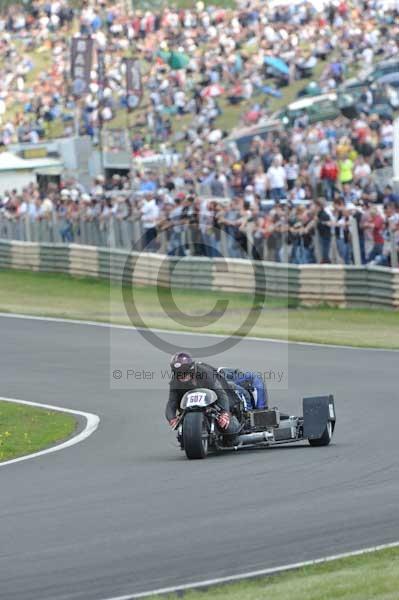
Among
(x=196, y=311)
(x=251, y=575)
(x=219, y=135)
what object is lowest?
(x=251, y=575)

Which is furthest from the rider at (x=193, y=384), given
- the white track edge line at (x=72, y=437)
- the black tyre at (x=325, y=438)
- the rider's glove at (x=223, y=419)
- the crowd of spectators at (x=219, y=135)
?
the crowd of spectators at (x=219, y=135)

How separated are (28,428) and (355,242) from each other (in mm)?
11618

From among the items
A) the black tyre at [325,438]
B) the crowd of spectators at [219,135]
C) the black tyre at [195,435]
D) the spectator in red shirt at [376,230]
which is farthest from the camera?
the crowd of spectators at [219,135]

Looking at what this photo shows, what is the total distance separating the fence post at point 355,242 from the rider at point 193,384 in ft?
40.9

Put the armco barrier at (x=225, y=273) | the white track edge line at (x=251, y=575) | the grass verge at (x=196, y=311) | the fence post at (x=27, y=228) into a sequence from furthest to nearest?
the fence post at (x=27, y=228), the armco barrier at (x=225, y=273), the grass verge at (x=196, y=311), the white track edge line at (x=251, y=575)

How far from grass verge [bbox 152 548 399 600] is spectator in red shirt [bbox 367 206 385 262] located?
1666cm

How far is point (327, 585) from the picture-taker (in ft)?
24.7

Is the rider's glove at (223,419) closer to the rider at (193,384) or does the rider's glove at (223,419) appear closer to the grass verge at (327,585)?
the rider at (193,384)

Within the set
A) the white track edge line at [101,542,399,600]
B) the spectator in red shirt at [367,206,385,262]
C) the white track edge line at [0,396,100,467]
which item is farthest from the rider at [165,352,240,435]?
the spectator in red shirt at [367,206,385,262]

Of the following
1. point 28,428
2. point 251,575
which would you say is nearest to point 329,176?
point 28,428

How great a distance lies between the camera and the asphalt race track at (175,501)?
810cm

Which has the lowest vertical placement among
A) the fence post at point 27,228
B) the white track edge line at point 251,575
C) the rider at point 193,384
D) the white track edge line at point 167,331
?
the white track edge line at point 251,575

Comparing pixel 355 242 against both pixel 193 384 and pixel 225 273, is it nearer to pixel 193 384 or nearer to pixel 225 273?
pixel 225 273

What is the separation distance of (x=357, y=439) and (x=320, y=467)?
190cm
